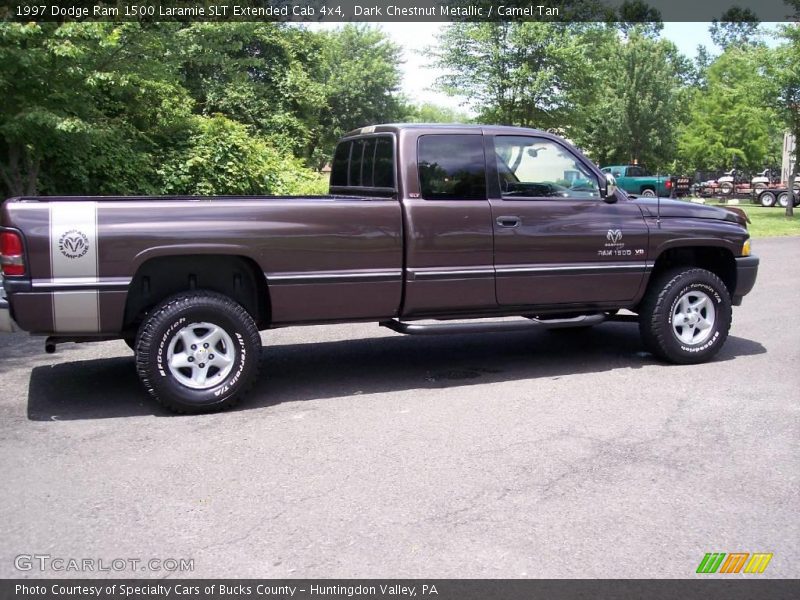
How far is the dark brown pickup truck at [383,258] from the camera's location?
543cm

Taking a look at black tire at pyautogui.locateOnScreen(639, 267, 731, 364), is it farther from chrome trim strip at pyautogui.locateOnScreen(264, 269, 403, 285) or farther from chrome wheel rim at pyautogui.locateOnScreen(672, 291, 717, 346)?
chrome trim strip at pyautogui.locateOnScreen(264, 269, 403, 285)

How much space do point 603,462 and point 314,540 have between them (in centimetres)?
182

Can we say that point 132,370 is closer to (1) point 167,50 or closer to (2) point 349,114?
(1) point 167,50

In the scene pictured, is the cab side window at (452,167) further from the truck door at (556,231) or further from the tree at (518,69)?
the tree at (518,69)

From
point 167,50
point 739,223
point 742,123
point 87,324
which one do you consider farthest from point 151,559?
point 742,123

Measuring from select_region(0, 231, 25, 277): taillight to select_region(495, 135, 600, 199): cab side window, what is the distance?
11.4ft

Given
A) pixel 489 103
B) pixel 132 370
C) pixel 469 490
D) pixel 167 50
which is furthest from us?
pixel 489 103

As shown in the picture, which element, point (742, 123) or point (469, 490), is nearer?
point (469, 490)

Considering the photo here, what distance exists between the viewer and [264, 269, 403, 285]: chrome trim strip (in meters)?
5.85

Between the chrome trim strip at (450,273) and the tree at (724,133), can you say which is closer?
the chrome trim strip at (450,273)

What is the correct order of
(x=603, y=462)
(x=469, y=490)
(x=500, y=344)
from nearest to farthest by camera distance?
(x=469, y=490) < (x=603, y=462) < (x=500, y=344)

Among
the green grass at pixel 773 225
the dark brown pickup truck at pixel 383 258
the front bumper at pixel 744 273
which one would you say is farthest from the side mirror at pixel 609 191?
the green grass at pixel 773 225

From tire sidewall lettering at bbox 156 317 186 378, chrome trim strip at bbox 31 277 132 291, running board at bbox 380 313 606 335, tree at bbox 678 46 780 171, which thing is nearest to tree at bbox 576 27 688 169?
tree at bbox 678 46 780 171

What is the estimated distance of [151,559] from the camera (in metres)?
3.52
